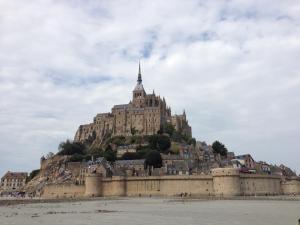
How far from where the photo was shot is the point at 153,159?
72688 millimetres

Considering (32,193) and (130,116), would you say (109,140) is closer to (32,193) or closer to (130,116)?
(130,116)

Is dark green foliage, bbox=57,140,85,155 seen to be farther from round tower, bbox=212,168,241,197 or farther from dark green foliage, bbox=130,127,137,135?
round tower, bbox=212,168,241,197

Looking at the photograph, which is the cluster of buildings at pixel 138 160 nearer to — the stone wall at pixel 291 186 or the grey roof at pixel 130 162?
the grey roof at pixel 130 162

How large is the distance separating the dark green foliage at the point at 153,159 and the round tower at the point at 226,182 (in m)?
17.9

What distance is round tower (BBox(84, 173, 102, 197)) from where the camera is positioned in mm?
61469

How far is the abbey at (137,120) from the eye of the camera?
95625 mm

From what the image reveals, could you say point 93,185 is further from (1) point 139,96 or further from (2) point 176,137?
(1) point 139,96

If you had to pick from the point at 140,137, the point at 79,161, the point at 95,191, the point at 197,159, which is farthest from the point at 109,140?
the point at 95,191

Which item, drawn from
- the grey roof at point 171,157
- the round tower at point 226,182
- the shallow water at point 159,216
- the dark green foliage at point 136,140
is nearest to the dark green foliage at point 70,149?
the dark green foliage at point 136,140

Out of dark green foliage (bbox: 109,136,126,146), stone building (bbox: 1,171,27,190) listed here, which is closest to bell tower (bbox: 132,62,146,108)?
dark green foliage (bbox: 109,136,126,146)

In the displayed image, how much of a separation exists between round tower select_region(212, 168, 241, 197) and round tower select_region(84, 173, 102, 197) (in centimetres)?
1802

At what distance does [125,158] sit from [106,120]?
2517 cm

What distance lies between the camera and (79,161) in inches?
3204

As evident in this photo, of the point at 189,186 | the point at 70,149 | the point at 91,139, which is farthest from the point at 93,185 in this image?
the point at 91,139
